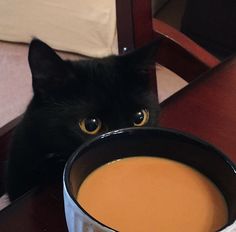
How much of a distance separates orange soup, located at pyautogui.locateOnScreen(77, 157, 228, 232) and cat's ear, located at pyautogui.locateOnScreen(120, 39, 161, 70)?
0.30 metres

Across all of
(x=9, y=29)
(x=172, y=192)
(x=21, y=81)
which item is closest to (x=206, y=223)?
(x=172, y=192)

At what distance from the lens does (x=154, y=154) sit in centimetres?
41

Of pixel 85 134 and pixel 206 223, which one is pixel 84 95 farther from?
pixel 206 223

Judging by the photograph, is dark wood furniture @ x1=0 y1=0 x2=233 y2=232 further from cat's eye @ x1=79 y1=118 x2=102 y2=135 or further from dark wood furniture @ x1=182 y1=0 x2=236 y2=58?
dark wood furniture @ x1=182 y1=0 x2=236 y2=58

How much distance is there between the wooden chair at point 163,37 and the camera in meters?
0.98

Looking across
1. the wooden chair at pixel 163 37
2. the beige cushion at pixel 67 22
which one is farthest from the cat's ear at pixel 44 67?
the beige cushion at pixel 67 22

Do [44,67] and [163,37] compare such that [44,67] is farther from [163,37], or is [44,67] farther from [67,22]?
[67,22]

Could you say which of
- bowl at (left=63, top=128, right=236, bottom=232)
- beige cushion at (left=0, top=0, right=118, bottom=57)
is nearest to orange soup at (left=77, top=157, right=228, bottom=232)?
bowl at (left=63, top=128, right=236, bottom=232)

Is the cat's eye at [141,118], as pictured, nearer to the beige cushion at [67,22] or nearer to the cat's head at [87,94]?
the cat's head at [87,94]

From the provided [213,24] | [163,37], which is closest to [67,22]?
[163,37]

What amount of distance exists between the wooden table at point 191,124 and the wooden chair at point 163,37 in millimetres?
183

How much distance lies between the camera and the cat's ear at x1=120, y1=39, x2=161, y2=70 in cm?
66

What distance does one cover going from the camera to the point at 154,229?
0.32 m

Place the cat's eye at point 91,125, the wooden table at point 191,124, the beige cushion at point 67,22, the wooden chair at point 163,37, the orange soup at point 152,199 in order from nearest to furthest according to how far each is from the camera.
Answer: the orange soup at point 152,199 < the wooden table at point 191,124 < the cat's eye at point 91,125 < the wooden chair at point 163,37 < the beige cushion at point 67,22
